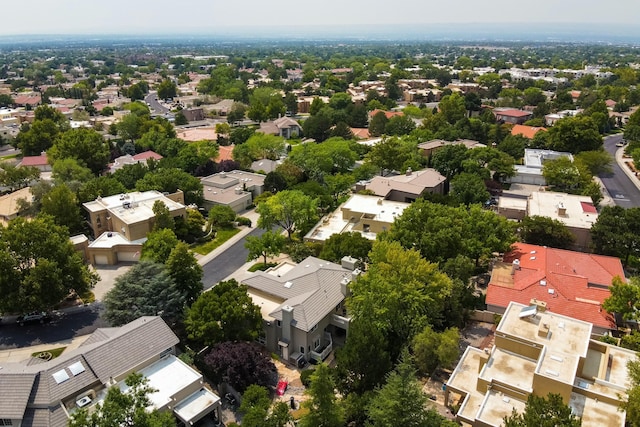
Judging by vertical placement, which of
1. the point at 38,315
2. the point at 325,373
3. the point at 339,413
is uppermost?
the point at 325,373

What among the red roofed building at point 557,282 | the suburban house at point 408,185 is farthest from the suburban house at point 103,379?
the suburban house at point 408,185

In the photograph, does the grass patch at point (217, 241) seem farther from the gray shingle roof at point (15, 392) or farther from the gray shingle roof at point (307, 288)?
the gray shingle roof at point (15, 392)

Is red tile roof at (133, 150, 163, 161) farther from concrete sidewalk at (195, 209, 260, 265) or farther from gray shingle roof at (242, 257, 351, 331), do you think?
gray shingle roof at (242, 257, 351, 331)

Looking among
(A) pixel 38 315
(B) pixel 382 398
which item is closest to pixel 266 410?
(B) pixel 382 398

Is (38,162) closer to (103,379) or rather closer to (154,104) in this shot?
(103,379)

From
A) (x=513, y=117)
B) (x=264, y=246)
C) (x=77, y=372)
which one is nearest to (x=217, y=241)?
(x=264, y=246)

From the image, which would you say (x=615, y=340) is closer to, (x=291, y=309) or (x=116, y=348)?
(x=291, y=309)

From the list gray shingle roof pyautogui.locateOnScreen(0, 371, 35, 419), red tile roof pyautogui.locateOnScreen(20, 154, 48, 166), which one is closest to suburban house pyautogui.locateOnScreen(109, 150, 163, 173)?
red tile roof pyautogui.locateOnScreen(20, 154, 48, 166)
